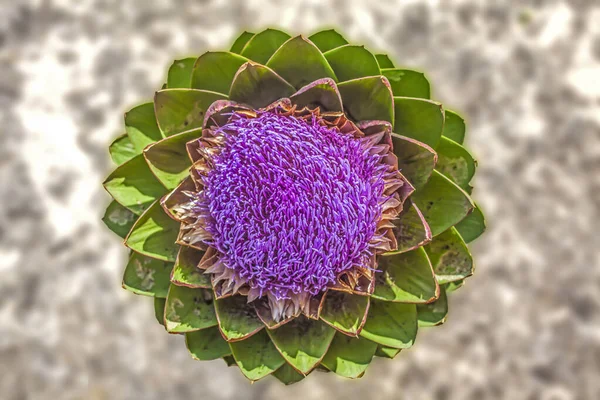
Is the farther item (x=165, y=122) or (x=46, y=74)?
(x=46, y=74)

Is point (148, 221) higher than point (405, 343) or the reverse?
higher

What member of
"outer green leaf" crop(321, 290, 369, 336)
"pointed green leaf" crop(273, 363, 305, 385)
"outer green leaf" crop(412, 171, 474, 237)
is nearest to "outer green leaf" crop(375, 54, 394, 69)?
"outer green leaf" crop(412, 171, 474, 237)

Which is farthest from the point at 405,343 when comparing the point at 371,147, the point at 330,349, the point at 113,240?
the point at 113,240

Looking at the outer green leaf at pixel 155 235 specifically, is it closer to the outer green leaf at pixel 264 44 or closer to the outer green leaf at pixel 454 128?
the outer green leaf at pixel 264 44

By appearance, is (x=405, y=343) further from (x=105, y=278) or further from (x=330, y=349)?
(x=105, y=278)

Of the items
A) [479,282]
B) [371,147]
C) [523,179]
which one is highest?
[371,147]

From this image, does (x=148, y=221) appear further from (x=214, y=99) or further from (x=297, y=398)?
(x=297, y=398)

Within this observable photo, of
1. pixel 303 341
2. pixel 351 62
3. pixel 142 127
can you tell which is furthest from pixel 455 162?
pixel 142 127
